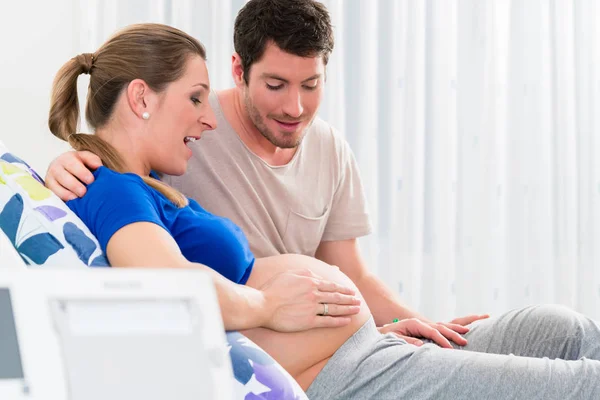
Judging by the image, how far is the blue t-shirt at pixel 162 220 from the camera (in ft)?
4.09

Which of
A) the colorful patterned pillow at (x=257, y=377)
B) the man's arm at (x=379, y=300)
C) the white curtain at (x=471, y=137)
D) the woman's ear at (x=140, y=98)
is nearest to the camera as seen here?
the colorful patterned pillow at (x=257, y=377)

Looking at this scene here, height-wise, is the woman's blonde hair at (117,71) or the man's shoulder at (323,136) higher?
the woman's blonde hair at (117,71)

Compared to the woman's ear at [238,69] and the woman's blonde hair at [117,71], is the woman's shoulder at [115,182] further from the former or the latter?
the woman's ear at [238,69]

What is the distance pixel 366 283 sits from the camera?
202 cm

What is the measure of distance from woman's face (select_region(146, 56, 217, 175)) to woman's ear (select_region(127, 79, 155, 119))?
0.02m

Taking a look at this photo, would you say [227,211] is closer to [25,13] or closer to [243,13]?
[243,13]

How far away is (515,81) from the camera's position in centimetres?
328

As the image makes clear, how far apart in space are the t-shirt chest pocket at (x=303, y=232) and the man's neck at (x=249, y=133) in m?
0.15

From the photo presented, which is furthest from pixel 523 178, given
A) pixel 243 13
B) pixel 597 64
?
pixel 243 13

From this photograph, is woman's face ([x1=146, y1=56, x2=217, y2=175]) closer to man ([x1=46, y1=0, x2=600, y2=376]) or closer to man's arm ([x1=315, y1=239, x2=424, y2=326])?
man ([x1=46, y1=0, x2=600, y2=376])

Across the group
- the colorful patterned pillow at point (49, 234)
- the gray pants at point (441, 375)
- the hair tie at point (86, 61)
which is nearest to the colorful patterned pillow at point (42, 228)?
the colorful patterned pillow at point (49, 234)

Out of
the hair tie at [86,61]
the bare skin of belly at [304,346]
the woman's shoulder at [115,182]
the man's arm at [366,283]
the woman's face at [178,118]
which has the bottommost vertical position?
the man's arm at [366,283]

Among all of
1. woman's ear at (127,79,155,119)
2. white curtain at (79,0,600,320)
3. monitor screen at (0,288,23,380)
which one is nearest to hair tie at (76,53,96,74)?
woman's ear at (127,79,155,119)

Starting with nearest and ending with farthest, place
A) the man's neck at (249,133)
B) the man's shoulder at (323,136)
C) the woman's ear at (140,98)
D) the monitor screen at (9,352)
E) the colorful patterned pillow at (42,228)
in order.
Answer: the monitor screen at (9,352) < the colorful patterned pillow at (42,228) < the woman's ear at (140,98) < the man's neck at (249,133) < the man's shoulder at (323,136)
